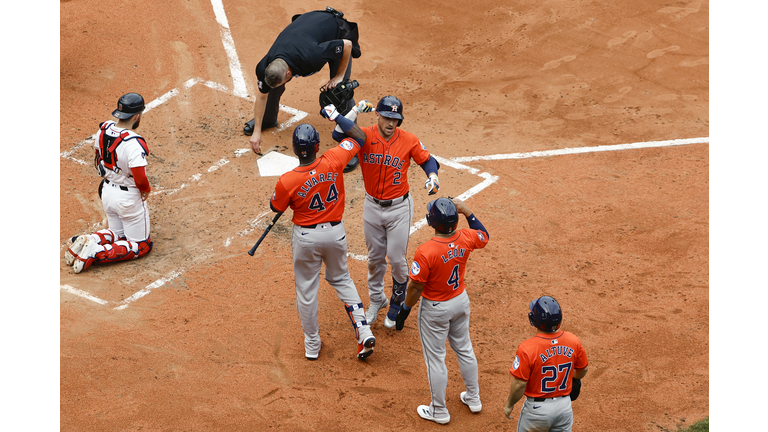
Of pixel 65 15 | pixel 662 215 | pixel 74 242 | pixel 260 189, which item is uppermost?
pixel 65 15

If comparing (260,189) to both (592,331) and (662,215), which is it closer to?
(592,331)

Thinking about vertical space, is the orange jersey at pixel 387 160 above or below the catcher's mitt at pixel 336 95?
below

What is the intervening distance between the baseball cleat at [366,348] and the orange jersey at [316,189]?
3.82ft

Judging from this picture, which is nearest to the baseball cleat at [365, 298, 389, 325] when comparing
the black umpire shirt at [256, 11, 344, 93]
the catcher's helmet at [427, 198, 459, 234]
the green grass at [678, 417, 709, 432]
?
the catcher's helmet at [427, 198, 459, 234]

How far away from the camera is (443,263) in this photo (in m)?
4.93

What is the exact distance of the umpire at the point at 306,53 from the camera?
8.65 metres

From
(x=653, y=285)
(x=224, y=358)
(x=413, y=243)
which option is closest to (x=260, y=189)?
(x=413, y=243)

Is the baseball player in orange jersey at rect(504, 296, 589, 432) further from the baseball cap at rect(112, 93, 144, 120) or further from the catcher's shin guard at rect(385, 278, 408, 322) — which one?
the baseball cap at rect(112, 93, 144, 120)

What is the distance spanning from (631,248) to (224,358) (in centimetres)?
492

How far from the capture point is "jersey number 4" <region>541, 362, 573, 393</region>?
173 inches

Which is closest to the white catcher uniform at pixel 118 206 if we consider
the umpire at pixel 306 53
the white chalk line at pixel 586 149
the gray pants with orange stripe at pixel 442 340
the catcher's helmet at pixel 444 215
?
the umpire at pixel 306 53

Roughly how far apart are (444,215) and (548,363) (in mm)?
1341

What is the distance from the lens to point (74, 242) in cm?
711

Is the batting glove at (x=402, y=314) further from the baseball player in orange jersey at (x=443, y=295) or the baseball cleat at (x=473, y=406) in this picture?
the baseball cleat at (x=473, y=406)
